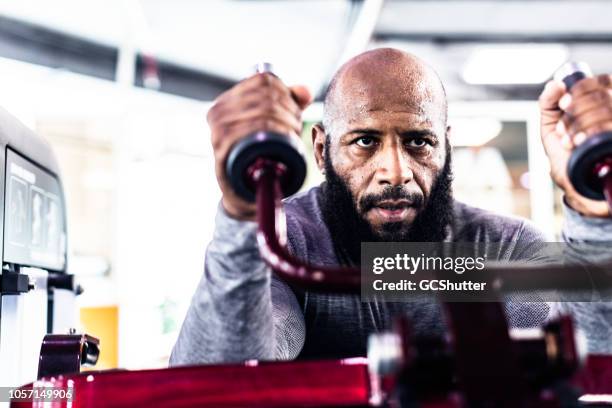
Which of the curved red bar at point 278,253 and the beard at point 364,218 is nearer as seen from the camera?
the curved red bar at point 278,253

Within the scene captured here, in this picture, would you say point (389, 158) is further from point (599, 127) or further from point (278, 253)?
point (278, 253)

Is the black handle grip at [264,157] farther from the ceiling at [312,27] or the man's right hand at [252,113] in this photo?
the ceiling at [312,27]

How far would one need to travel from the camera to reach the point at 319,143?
1.50 metres

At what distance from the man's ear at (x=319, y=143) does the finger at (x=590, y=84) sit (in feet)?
2.56

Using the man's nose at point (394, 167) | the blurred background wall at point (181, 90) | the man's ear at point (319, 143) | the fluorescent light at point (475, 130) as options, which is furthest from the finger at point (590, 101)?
the fluorescent light at point (475, 130)

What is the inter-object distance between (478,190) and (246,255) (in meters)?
3.48

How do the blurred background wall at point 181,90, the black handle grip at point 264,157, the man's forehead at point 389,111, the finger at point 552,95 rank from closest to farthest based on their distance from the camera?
the black handle grip at point 264,157, the finger at point 552,95, the man's forehead at point 389,111, the blurred background wall at point 181,90

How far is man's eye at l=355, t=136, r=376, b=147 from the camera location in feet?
4.19

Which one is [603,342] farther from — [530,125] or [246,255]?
[530,125]

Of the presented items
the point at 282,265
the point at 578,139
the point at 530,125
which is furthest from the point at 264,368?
the point at 530,125

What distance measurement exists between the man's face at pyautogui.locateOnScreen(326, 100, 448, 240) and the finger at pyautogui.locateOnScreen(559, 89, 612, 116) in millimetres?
562

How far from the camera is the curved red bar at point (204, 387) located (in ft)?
1.97

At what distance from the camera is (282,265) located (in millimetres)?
516

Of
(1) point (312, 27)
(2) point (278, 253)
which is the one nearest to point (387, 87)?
(2) point (278, 253)
